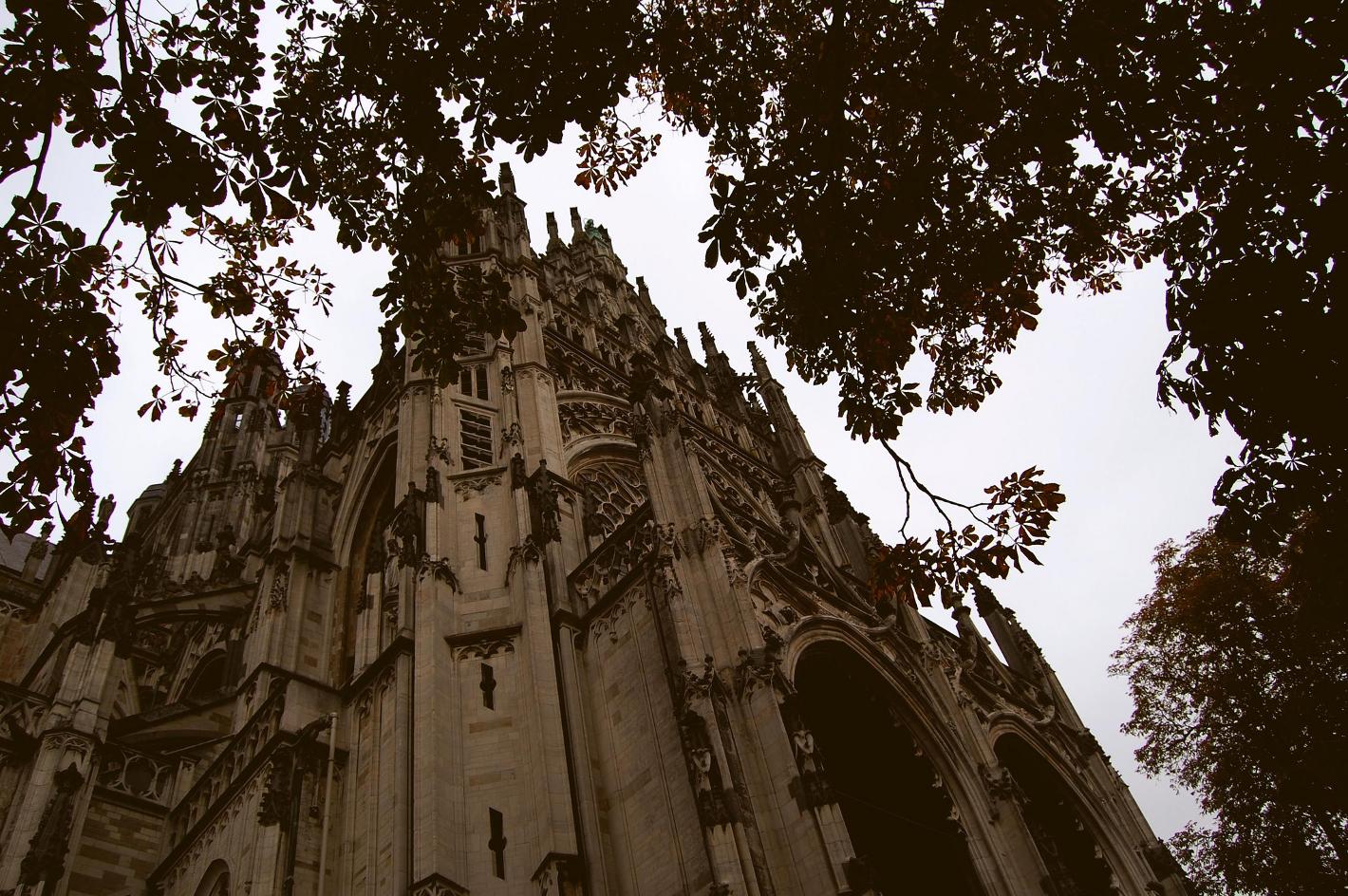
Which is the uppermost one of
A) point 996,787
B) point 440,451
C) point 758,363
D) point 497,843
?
point 758,363

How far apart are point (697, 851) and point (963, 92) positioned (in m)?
7.50

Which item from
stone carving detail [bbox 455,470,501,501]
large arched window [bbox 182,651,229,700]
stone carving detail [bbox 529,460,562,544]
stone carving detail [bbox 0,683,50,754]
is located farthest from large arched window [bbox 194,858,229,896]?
large arched window [bbox 182,651,229,700]

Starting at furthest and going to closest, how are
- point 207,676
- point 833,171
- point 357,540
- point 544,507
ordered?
point 207,676, point 357,540, point 544,507, point 833,171

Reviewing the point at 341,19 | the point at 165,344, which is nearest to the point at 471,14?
the point at 341,19

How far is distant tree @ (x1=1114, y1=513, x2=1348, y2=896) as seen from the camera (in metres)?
16.6

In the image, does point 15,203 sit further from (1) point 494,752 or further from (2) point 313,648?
(2) point 313,648

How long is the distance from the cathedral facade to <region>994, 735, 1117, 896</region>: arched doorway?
0.15 feet

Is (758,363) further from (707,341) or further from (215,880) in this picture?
(215,880)

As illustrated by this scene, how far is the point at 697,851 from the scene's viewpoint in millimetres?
10320

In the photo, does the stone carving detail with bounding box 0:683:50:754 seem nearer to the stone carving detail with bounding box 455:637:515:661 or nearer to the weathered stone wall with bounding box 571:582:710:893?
the stone carving detail with bounding box 455:637:515:661

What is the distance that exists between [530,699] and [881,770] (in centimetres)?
616

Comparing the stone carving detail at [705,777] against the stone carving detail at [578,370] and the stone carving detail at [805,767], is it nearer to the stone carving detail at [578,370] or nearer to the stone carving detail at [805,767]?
the stone carving detail at [805,767]

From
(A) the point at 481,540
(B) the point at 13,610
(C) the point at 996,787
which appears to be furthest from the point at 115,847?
(C) the point at 996,787

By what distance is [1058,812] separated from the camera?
1869cm
